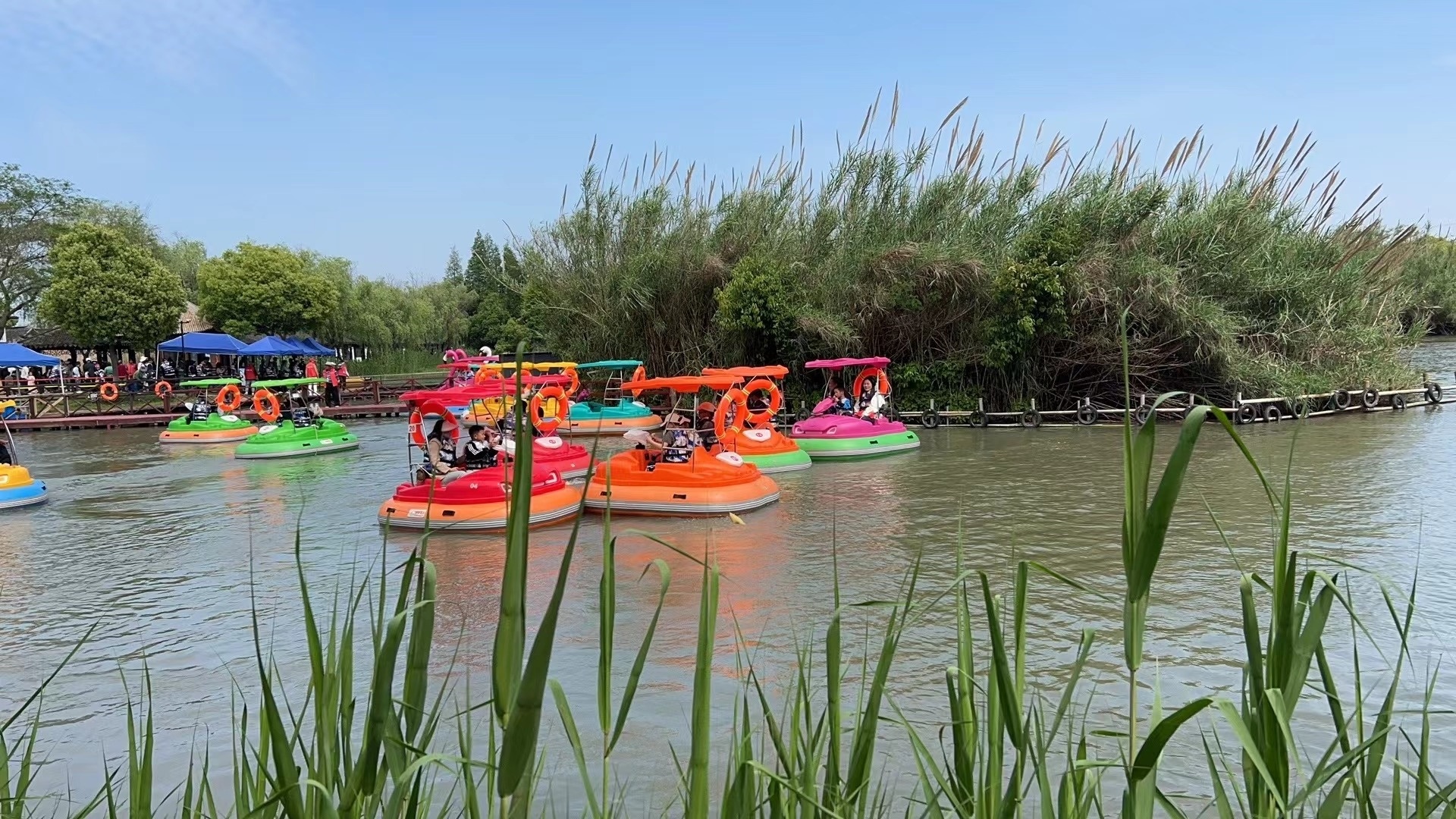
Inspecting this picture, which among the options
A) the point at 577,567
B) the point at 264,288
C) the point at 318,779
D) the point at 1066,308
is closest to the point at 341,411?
the point at 264,288

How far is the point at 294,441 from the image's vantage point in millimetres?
18172

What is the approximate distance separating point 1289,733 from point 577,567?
304 inches

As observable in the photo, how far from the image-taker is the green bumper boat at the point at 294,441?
58.7 ft

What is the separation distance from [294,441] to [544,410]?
206 inches

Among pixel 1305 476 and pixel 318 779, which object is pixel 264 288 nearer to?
pixel 1305 476

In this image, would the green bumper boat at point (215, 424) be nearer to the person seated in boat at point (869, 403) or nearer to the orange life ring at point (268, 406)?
the orange life ring at point (268, 406)

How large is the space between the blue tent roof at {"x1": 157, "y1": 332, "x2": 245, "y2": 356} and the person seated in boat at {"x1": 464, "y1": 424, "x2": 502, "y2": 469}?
19.0 metres

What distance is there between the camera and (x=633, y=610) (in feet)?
24.3

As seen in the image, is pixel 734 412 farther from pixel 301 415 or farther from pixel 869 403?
pixel 301 415

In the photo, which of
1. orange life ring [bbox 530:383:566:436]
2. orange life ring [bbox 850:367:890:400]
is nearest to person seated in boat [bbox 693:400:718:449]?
orange life ring [bbox 530:383:566:436]

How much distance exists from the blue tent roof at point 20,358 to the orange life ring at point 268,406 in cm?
608

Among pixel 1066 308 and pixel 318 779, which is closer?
pixel 318 779

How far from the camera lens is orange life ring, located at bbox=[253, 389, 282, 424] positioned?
64.8ft

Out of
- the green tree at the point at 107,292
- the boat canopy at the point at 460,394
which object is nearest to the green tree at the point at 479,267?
the green tree at the point at 107,292
